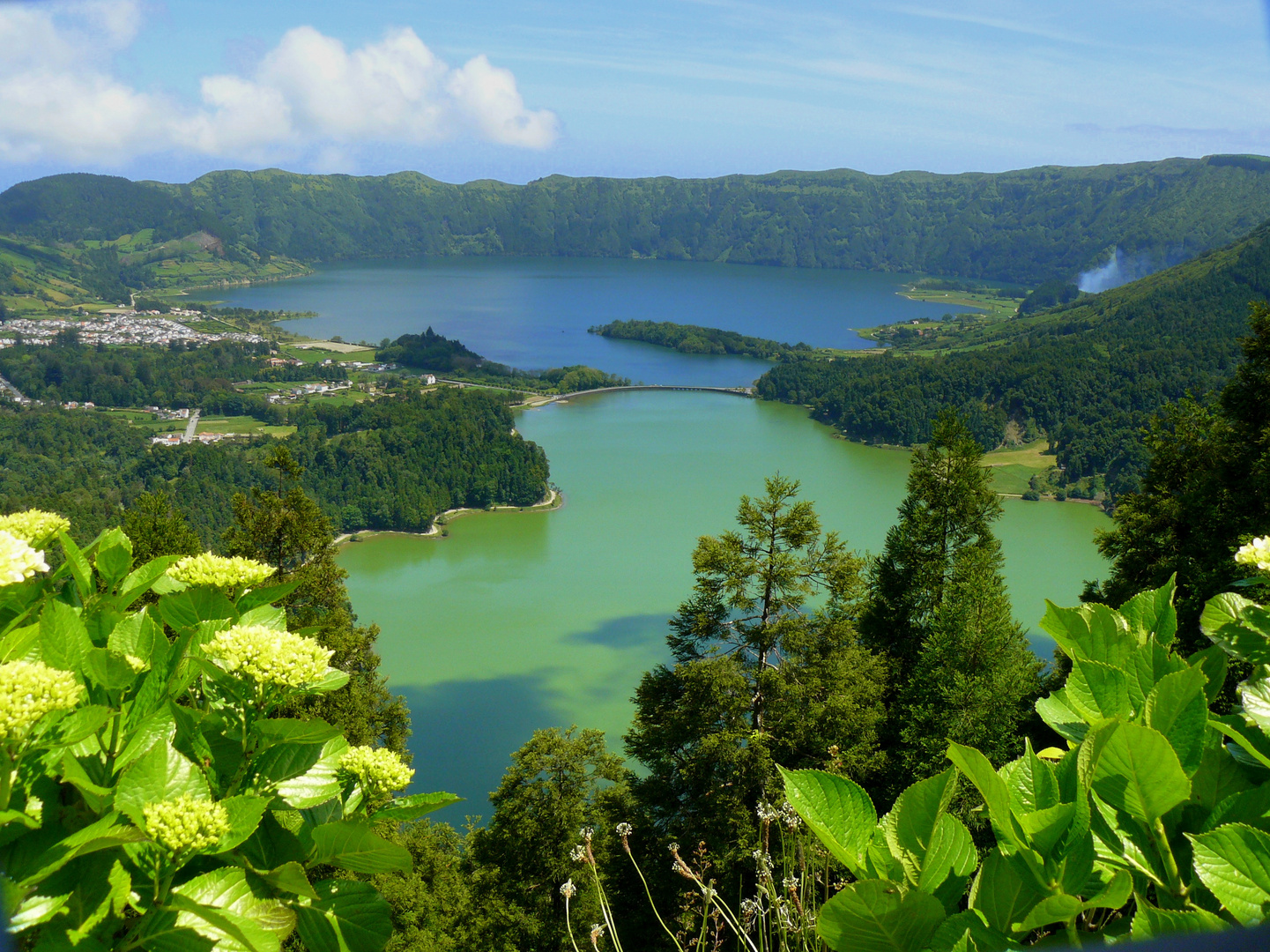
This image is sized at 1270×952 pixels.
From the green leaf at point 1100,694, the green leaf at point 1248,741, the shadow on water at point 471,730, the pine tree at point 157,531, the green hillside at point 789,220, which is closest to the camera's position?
the green leaf at point 1248,741

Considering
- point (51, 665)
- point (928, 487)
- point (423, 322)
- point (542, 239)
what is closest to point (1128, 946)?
point (51, 665)

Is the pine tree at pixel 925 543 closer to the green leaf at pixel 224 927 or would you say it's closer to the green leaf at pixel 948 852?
the green leaf at pixel 948 852

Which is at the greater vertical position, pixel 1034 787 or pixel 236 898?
pixel 1034 787

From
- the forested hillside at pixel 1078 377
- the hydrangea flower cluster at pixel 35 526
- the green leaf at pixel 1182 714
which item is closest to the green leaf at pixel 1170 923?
the green leaf at pixel 1182 714

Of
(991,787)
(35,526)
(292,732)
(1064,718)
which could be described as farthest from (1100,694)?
(35,526)

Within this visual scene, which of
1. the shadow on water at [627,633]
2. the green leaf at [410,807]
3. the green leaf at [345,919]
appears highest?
the green leaf at [410,807]

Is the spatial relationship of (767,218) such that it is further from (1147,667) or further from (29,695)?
(29,695)

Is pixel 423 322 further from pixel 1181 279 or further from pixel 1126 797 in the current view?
pixel 1126 797
